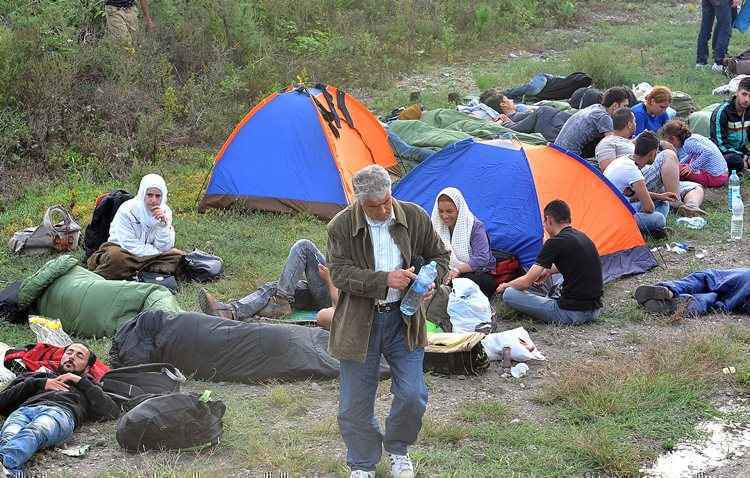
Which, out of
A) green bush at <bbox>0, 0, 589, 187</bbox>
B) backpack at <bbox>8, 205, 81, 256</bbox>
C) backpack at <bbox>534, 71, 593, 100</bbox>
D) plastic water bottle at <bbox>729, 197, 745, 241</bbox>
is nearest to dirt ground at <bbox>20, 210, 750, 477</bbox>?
plastic water bottle at <bbox>729, 197, 745, 241</bbox>

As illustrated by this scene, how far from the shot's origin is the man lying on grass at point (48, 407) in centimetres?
502

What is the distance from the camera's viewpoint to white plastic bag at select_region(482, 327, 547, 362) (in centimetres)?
643

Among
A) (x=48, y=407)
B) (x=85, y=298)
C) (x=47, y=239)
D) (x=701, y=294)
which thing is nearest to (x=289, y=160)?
(x=47, y=239)

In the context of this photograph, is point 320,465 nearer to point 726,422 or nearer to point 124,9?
point 726,422

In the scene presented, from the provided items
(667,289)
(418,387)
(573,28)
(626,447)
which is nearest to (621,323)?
(667,289)

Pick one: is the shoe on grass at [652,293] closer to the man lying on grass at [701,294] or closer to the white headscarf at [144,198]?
the man lying on grass at [701,294]

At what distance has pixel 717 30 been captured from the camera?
15047 mm

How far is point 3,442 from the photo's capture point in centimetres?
502

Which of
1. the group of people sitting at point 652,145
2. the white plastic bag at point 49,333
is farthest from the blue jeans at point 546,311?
the white plastic bag at point 49,333

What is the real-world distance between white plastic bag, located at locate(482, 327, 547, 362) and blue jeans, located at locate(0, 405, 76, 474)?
2.65 m

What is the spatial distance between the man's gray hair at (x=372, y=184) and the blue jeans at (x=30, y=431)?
2.18 metres

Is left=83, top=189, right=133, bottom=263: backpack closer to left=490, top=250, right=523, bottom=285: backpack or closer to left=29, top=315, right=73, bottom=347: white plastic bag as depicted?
left=29, top=315, right=73, bottom=347: white plastic bag

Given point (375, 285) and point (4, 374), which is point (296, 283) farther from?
point (375, 285)

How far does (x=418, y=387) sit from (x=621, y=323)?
2987mm
